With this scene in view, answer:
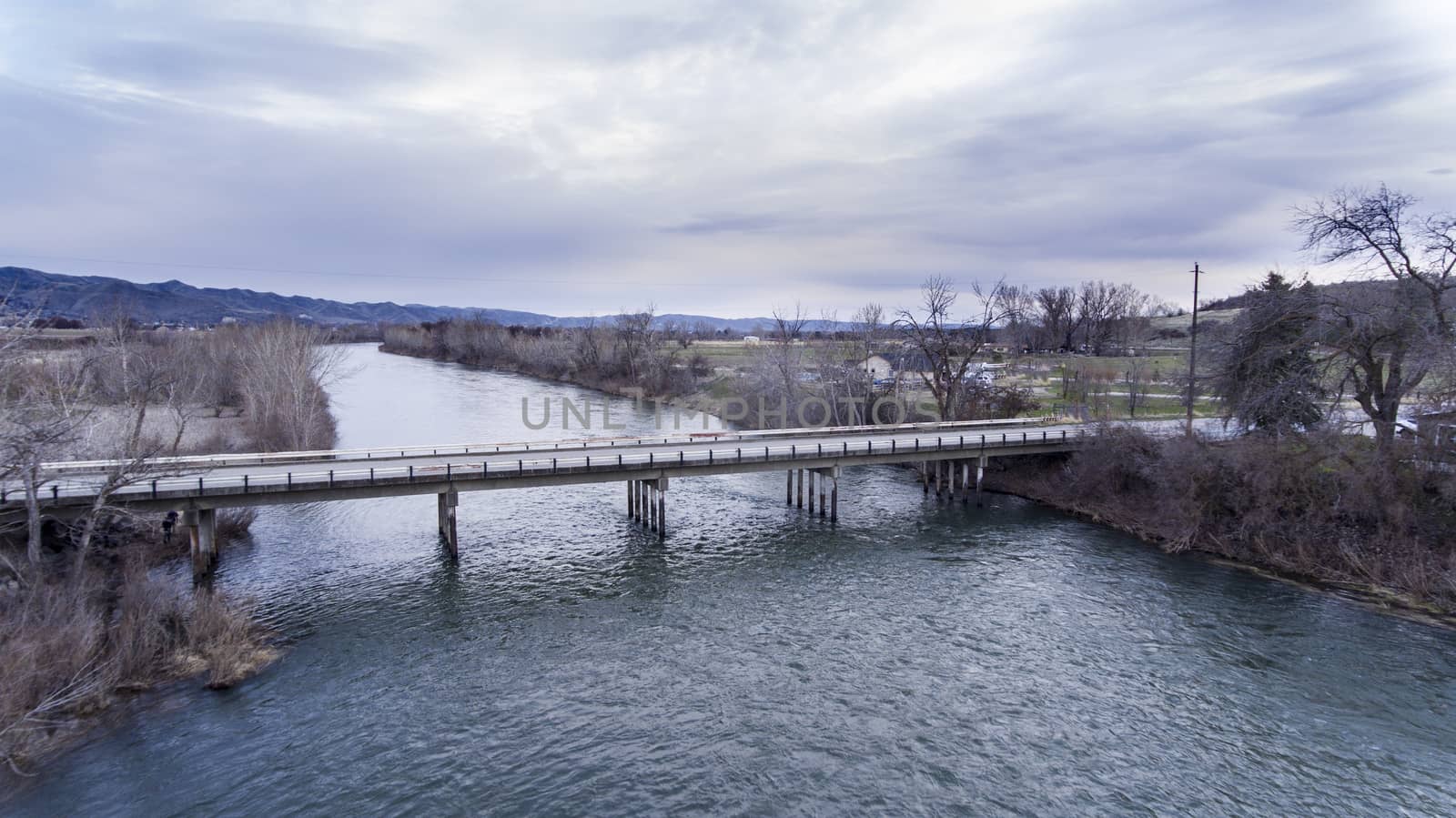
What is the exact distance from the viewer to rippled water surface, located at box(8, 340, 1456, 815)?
13.3 metres

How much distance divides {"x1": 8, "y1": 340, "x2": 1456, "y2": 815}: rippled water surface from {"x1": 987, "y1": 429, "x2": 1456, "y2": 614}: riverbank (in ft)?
5.87

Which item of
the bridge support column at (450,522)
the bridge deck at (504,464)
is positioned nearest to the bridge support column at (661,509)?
the bridge deck at (504,464)

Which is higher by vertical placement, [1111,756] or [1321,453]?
[1321,453]

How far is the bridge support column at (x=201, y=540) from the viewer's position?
22.9 m

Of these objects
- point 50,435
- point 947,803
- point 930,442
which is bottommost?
point 947,803

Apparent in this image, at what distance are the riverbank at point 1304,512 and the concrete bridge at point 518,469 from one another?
547 centimetres

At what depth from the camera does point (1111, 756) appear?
14.4 m

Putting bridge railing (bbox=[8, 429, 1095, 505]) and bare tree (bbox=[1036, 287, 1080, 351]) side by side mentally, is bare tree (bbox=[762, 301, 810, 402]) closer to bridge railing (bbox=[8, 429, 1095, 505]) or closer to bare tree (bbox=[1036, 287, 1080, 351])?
bridge railing (bbox=[8, 429, 1095, 505])

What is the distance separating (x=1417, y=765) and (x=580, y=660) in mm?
17150

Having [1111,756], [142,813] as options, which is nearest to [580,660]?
[142,813]

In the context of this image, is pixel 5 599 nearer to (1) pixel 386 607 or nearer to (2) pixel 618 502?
(1) pixel 386 607

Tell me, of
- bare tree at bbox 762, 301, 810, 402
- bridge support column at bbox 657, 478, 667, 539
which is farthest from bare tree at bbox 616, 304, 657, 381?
bridge support column at bbox 657, 478, 667, 539

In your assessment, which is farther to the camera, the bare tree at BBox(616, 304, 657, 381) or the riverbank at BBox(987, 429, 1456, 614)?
the bare tree at BBox(616, 304, 657, 381)

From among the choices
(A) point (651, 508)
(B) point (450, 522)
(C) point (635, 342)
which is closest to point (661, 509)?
(A) point (651, 508)
